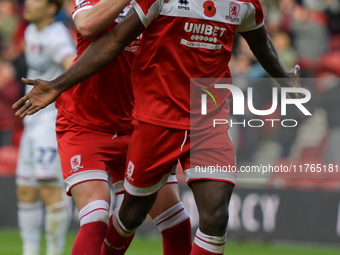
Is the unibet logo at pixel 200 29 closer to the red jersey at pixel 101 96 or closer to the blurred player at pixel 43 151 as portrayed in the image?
the red jersey at pixel 101 96

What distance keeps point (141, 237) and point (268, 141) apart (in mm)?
2221

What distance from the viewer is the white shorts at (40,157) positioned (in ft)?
18.3

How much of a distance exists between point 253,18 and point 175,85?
690mm

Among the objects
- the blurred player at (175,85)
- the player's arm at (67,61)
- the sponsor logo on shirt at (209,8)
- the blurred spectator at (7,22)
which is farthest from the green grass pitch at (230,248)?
the blurred spectator at (7,22)

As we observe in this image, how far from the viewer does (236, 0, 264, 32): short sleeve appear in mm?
3704

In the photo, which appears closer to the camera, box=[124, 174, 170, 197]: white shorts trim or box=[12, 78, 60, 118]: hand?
box=[12, 78, 60, 118]: hand

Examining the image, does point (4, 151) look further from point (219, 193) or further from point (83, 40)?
point (219, 193)

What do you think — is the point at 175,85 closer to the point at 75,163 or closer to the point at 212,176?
the point at 212,176

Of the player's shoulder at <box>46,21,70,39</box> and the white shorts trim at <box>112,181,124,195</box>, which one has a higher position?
the player's shoulder at <box>46,21,70,39</box>

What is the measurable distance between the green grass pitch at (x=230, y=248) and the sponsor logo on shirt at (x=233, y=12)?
3.91 metres

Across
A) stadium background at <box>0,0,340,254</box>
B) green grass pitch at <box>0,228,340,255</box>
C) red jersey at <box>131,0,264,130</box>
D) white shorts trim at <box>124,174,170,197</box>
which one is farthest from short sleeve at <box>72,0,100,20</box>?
stadium background at <box>0,0,340,254</box>

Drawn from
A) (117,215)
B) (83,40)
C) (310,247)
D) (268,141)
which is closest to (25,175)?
(117,215)

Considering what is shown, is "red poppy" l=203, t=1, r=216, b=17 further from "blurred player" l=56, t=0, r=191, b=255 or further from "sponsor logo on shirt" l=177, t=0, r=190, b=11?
"blurred player" l=56, t=0, r=191, b=255

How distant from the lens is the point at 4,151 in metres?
8.82
